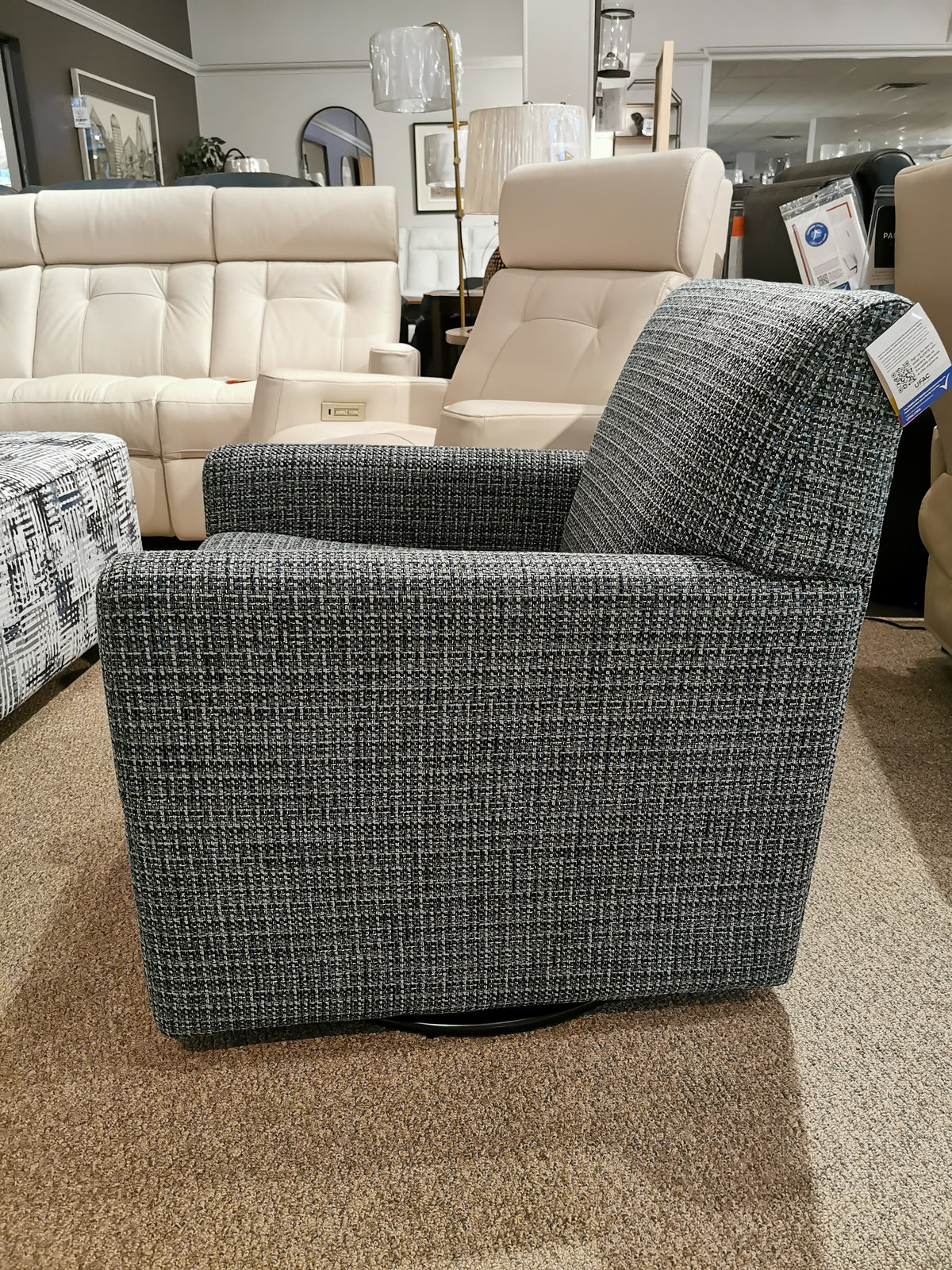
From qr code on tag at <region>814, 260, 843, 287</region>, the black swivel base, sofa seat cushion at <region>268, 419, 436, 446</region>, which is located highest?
qr code on tag at <region>814, 260, 843, 287</region>

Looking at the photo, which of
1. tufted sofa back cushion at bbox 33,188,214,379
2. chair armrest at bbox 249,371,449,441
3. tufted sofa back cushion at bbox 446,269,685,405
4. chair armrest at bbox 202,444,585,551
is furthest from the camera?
tufted sofa back cushion at bbox 33,188,214,379

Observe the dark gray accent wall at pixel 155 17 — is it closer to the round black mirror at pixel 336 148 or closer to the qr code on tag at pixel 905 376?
the round black mirror at pixel 336 148

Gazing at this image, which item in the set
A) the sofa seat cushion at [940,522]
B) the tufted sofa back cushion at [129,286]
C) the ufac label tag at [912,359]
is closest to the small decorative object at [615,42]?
the tufted sofa back cushion at [129,286]

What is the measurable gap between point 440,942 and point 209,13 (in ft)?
29.0

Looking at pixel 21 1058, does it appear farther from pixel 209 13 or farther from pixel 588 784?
pixel 209 13

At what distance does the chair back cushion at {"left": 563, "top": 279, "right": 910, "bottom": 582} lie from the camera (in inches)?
31.8

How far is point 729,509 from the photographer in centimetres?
85

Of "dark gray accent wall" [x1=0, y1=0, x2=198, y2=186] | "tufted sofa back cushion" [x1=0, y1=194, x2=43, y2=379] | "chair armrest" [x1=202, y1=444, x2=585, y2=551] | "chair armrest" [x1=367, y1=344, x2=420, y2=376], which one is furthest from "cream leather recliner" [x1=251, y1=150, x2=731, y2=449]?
"dark gray accent wall" [x1=0, y1=0, x2=198, y2=186]

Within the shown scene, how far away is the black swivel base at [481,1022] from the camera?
1028 mm

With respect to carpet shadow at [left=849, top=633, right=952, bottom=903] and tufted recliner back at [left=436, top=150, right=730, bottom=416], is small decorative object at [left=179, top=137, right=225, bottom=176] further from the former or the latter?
carpet shadow at [left=849, top=633, right=952, bottom=903]

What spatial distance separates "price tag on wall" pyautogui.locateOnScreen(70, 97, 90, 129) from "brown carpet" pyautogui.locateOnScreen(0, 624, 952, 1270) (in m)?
6.48

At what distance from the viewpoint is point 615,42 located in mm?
4953

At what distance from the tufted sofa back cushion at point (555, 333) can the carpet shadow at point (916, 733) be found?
0.80 metres

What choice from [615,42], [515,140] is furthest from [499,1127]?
[615,42]
